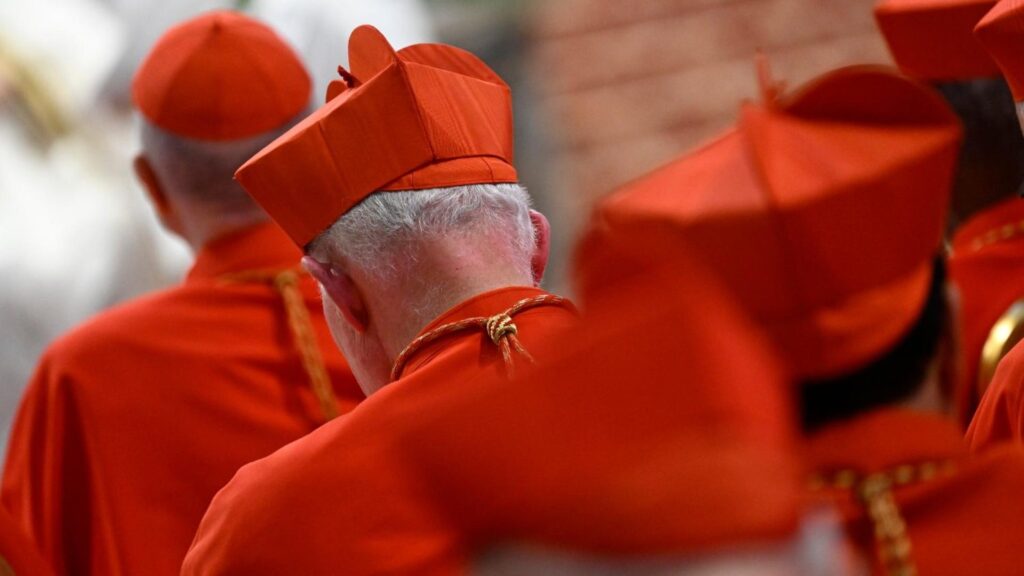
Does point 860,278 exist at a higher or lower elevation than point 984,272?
higher

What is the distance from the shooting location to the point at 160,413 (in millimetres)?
2961

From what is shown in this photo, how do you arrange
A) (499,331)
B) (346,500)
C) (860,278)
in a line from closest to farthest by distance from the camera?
1. (860,278)
2. (346,500)
3. (499,331)

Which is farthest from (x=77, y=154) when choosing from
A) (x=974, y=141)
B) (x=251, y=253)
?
(x=974, y=141)

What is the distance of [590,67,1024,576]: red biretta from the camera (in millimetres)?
1401

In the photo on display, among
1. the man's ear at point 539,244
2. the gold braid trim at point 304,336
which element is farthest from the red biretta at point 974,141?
the gold braid trim at point 304,336

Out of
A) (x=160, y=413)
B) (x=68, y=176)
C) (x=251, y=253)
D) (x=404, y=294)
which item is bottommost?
(x=68, y=176)

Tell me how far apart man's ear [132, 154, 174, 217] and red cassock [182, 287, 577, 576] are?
3.80ft

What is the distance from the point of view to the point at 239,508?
2094 millimetres

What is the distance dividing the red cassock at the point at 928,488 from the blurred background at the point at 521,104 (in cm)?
422

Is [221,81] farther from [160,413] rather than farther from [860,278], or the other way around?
[860,278]

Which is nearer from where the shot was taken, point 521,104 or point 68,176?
point 521,104

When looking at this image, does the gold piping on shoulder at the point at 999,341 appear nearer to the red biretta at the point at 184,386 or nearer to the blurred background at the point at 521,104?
the red biretta at the point at 184,386

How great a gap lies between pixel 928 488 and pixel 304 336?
1.63 m

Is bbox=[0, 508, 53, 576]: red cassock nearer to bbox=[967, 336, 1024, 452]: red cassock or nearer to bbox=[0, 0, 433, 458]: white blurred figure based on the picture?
bbox=[967, 336, 1024, 452]: red cassock
